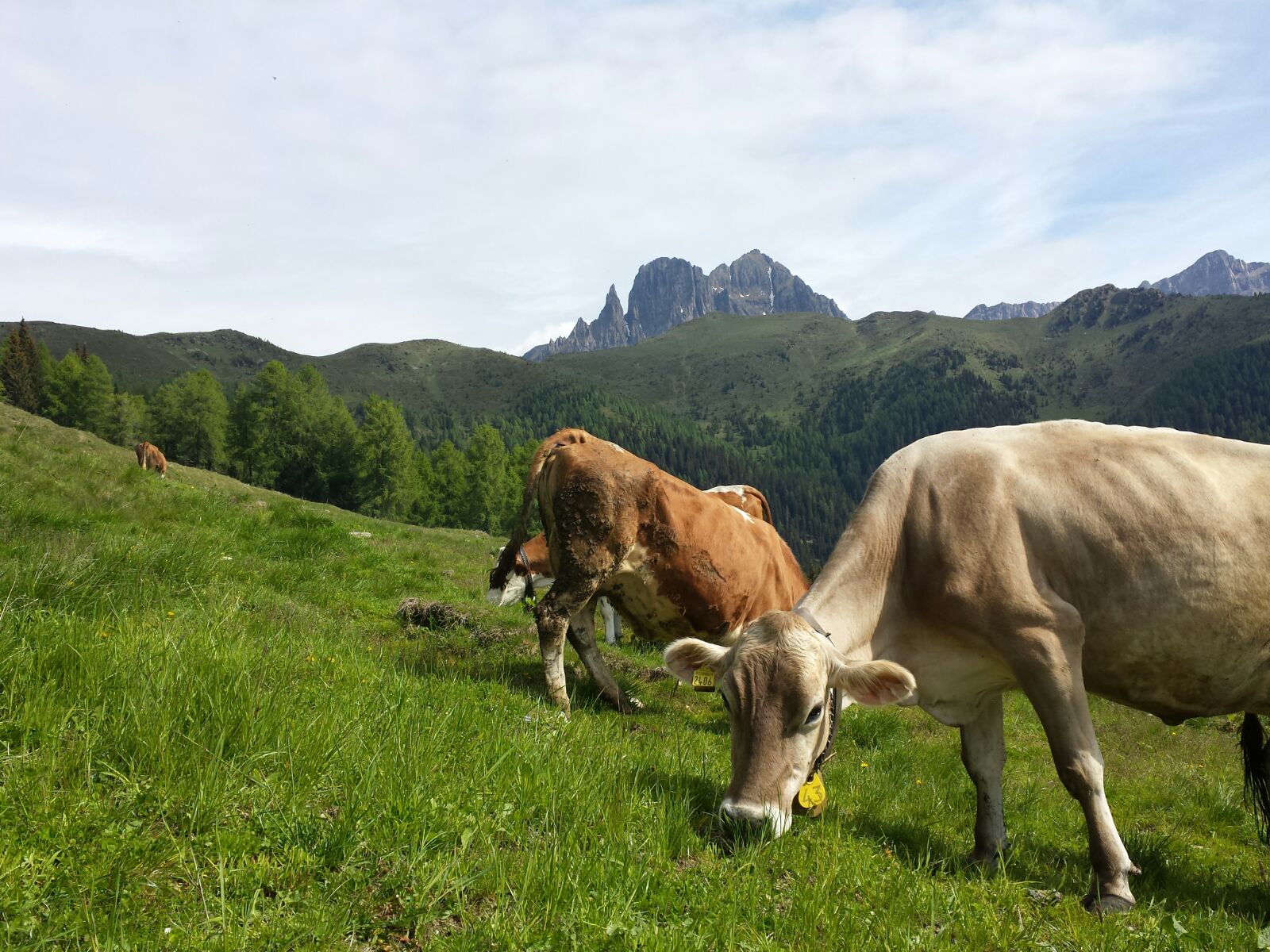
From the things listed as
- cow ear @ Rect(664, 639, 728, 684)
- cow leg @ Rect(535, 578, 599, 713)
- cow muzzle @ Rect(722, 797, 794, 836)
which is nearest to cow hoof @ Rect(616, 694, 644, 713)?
cow leg @ Rect(535, 578, 599, 713)

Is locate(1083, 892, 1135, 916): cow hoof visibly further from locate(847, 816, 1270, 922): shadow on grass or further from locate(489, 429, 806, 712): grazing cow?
locate(489, 429, 806, 712): grazing cow

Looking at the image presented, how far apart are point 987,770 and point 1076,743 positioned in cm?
97

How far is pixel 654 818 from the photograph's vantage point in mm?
3898

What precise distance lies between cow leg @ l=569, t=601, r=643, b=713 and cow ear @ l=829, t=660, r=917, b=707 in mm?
4245

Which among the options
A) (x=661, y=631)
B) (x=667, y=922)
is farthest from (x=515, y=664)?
(x=667, y=922)

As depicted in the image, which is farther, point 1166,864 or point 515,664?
point 515,664

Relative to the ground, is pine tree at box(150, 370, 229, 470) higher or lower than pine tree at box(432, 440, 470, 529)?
higher

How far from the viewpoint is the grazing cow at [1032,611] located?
461cm

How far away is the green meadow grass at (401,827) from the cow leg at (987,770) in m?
0.29

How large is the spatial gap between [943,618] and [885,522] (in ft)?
2.59

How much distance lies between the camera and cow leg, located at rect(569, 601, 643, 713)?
8531 mm

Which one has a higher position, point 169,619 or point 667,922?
point 169,619

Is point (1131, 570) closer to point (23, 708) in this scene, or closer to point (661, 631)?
point (661, 631)

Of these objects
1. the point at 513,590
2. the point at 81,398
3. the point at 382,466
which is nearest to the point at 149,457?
the point at 513,590
